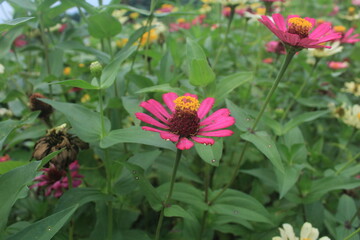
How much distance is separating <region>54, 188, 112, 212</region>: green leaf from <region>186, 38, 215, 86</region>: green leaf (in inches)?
13.5

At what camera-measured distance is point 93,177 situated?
948 mm

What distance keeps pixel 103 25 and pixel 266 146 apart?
58 cm

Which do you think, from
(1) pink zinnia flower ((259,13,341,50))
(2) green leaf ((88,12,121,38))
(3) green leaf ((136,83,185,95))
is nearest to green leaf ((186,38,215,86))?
(3) green leaf ((136,83,185,95))

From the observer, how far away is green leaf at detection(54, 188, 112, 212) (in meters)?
0.70

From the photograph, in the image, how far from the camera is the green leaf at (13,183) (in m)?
0.52

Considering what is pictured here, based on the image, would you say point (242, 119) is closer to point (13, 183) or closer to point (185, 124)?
point (185, 124)

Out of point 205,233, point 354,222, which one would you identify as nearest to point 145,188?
point 205,233

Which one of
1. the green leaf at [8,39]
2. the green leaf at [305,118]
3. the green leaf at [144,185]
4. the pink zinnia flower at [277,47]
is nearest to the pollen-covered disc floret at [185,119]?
the green leaf at [144,185]

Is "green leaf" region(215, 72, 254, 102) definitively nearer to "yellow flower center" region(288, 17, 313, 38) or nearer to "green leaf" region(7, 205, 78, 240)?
"yellow flower center" region(288, 17, 313, 38)

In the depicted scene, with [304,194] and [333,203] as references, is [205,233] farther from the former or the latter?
[333,203]

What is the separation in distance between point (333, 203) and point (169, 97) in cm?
74

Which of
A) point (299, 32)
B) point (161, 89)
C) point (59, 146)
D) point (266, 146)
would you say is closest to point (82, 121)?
point (59, 146)

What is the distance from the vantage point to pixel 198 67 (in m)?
0.71

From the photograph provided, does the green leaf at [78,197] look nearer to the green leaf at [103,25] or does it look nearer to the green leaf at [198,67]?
the green leaf at [198,67]
